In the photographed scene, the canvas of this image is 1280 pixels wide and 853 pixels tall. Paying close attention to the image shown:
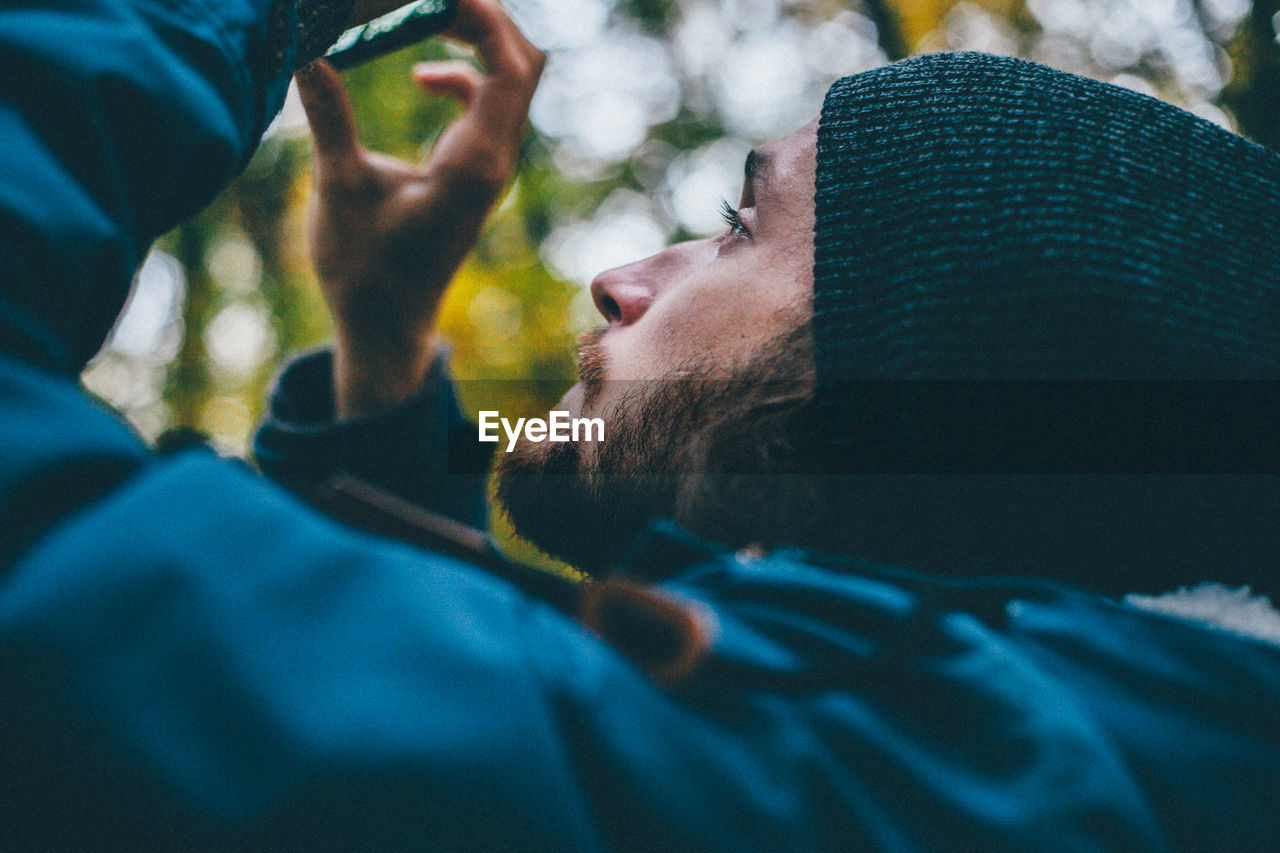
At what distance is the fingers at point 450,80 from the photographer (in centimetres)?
210

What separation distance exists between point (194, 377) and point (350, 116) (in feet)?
32.6

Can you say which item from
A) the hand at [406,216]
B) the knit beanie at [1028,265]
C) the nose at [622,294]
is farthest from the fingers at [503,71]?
the knit beanie at [1028,265]

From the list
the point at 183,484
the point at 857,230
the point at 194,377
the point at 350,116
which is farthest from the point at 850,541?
the point at 194,377

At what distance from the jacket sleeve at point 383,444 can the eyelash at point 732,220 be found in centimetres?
96

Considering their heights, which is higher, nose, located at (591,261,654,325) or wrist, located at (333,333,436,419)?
nose, located at (591,261,654,325)

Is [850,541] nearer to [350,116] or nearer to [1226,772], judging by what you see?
[1226,772]

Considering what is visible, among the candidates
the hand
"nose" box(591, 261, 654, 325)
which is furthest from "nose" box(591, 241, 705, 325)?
the hand

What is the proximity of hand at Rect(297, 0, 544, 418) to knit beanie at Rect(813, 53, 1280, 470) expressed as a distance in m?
0.99

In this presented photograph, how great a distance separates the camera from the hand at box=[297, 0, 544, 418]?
6.86 feet

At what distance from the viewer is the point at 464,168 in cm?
210

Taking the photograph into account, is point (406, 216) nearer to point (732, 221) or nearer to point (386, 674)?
point (732, 221)

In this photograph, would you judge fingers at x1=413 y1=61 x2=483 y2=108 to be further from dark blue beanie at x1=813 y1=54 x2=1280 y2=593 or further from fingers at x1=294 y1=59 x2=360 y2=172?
dark blue beanie at x1=813 y1=54 x2=1280 y2=593

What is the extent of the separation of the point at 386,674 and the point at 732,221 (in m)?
1.24

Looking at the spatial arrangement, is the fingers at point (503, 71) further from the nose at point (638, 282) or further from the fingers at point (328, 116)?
the nose at point (638, 282)
